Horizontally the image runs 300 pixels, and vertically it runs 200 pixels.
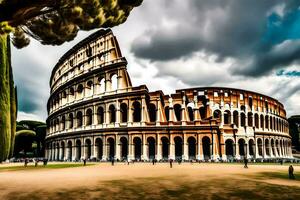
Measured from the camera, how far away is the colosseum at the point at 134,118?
3553 cm

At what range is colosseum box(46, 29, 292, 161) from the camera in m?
35.5

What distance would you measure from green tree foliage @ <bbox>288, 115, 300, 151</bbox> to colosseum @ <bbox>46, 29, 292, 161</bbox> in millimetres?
23258

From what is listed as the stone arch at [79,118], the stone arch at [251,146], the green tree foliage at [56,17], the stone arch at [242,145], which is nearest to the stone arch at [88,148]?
the stone arch at [79,118]

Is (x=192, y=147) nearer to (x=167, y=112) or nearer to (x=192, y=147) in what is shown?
(x=192, y=147)

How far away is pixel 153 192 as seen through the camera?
1165 cm

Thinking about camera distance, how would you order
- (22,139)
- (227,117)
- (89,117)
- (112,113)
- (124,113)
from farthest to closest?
1. (22,139)
2. (227,117)
3. (89,117)
4. (112,113)
5. (124,113)

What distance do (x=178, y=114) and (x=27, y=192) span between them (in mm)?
30860

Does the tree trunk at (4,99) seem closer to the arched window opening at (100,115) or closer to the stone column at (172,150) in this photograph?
the arched window opening at (100,115)

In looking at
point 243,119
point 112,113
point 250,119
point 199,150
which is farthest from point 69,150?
point 250,119

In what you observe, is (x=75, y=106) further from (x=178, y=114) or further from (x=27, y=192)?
(x=27, y=192)

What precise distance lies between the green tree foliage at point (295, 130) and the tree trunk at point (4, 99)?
65924mm

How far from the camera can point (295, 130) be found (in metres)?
67.6

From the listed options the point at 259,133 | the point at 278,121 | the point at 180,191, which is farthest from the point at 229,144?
the point at 180,191

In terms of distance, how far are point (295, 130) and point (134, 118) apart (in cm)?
4910
